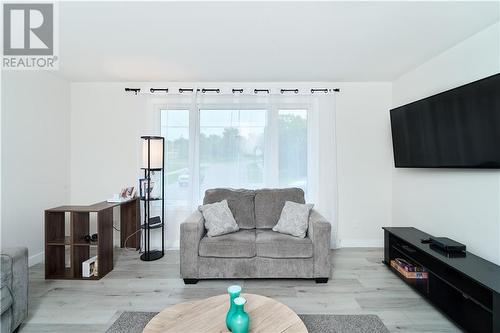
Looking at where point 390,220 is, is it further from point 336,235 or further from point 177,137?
point 177,137

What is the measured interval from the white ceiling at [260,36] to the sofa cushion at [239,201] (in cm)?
162

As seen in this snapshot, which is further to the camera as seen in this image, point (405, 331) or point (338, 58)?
point (338, 58)

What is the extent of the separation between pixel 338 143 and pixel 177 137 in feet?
8.03

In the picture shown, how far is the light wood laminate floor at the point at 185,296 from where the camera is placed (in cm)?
202

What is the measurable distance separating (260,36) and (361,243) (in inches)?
126

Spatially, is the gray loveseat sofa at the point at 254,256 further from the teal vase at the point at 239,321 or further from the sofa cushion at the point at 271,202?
the teal vase at the point at 239,321

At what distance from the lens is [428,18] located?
6.81 ft

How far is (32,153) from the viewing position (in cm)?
305

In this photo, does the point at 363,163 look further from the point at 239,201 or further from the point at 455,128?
the point at 239,201

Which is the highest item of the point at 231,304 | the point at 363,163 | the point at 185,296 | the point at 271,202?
the point at 363,163

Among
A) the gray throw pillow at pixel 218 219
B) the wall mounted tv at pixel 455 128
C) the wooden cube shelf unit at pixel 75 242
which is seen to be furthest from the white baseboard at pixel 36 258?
the wall mounted tv at pixel 455 128

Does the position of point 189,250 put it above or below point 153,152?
below

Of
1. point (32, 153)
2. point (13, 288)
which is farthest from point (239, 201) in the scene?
point (32, 153)

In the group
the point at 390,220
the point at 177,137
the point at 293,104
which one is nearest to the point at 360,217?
the point at 390,220
